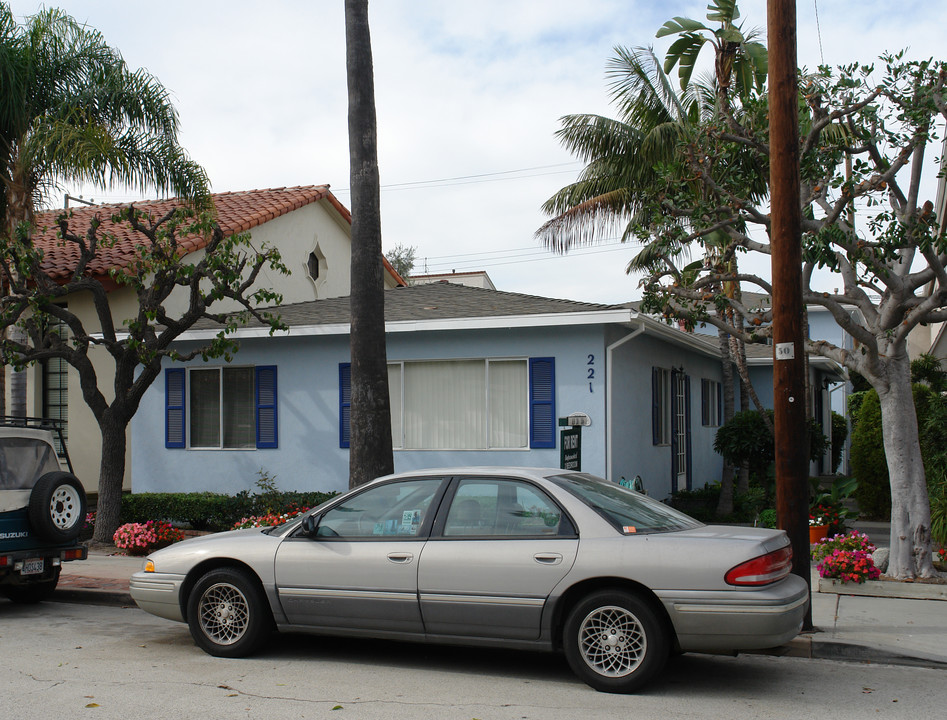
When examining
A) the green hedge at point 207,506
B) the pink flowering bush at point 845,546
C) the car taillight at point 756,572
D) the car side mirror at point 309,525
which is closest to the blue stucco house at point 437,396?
the green hedge at point 207,506

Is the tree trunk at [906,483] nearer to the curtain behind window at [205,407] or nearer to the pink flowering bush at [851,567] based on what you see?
the pink flowering bush at [851,567]

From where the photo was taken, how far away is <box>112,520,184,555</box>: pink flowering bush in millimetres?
12500

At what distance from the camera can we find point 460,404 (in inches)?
545

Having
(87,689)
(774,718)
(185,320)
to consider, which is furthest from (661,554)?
(185,320)

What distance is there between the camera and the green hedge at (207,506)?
13.8 meters

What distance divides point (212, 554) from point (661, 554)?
3.48 metres

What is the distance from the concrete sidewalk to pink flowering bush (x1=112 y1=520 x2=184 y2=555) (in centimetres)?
151

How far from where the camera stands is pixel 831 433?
29.2 metres

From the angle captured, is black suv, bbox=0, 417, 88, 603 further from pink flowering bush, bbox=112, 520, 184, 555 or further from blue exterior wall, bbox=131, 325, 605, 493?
blue exterior wall, bbox=131, 325, 605, 493

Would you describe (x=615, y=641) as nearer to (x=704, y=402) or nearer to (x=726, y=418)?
(x=726, y=418)

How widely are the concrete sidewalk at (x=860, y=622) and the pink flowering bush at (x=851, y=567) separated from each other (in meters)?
0.12

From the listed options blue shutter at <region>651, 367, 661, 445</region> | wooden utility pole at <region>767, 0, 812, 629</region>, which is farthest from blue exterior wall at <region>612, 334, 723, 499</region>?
wooden utility pole at <region>767, 0, 812, 629</region>

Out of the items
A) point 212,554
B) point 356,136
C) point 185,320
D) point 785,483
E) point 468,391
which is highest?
point 356,136

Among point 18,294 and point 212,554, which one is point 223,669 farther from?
point 18,294
